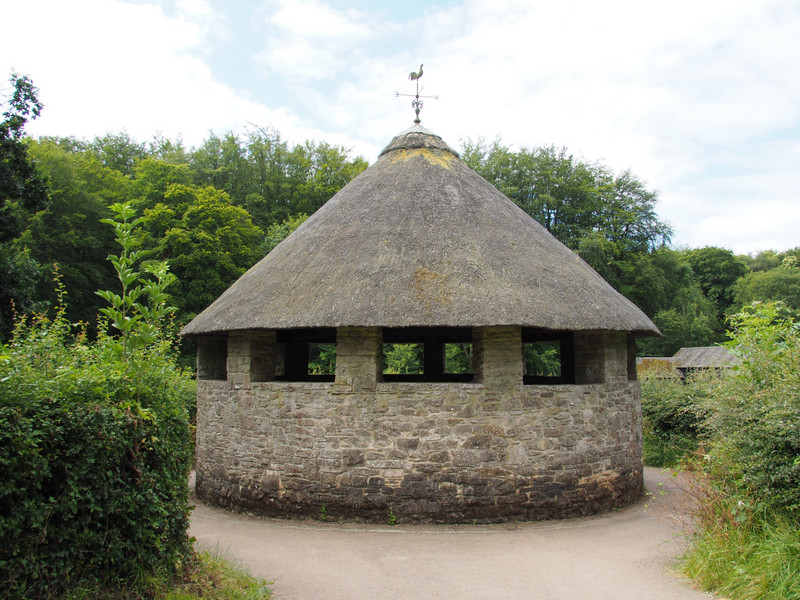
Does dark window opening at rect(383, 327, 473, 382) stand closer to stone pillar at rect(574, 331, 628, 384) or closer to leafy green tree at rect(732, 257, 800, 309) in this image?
stone pillar at rect(574, 331, 628, 384)

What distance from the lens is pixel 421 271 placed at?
7.96 metres

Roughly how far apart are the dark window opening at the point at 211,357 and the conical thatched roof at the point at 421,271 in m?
0.99

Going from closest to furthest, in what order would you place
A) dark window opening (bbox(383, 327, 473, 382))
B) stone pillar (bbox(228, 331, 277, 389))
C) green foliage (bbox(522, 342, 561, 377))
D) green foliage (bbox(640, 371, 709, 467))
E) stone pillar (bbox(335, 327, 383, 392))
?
1. stone pillar (bbox(335, 327, 383, 392))
2. stone pillar (bbox(228, 331, 277, 389))
3. dark window opening (bbox(383, 327, 473, 382))
4. green foliage (bbox(640, 371, 709, 467))
5. green foliage (bbox(522, 342, 561, 377))

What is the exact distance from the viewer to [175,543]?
15.4 feet

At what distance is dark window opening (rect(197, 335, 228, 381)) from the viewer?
32.9ft

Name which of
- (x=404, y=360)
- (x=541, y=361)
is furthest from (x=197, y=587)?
(x=541, y=361)

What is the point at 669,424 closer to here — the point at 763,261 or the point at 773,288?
the point at 773,288

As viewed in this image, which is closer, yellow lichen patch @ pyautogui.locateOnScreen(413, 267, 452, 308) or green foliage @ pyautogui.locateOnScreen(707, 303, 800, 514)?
green foliage @ pyautogui.locateOnScreen(707, 303, 800, 514)

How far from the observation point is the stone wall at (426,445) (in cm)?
761

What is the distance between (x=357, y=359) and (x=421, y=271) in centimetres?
157

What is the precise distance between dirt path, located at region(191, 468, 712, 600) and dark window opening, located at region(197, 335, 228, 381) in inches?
107

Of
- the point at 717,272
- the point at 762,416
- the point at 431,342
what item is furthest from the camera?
the point at 717,272

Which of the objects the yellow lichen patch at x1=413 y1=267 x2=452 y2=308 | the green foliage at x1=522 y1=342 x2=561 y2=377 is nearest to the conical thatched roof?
the yellow lichen patch at x1=413 y1=267 x2=452 y2=308

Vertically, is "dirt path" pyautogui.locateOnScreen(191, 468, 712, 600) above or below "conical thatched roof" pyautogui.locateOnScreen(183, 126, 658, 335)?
below
